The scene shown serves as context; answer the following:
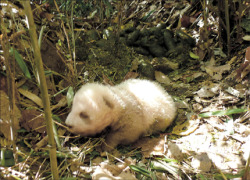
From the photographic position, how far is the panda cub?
286cm

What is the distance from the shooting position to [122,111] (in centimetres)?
315

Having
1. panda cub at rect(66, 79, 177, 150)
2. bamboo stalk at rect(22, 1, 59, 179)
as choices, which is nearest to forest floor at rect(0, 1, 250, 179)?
panda cub at rect(66, 79, 177, 150)

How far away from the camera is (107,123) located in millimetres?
3049

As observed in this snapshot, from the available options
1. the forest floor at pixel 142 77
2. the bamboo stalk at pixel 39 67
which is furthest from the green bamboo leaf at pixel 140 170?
the bamboo stalk at pixel 39 67

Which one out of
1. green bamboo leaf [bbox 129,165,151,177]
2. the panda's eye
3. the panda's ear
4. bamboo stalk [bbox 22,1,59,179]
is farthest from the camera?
the panda's ear

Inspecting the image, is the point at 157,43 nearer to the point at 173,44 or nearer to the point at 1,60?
the point at 173,44

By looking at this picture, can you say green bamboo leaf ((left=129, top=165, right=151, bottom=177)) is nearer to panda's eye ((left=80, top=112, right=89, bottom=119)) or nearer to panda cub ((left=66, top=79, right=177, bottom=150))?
panda cub ((left=66, top=79, right=177, bottom=150))

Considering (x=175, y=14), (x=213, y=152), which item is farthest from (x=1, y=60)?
(x=175, y=14)

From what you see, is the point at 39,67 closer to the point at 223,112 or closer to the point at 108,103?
the point at 108,103

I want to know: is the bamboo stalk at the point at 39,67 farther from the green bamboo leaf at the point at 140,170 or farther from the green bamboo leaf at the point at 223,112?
the green bamboo leaf at the point at 223,112

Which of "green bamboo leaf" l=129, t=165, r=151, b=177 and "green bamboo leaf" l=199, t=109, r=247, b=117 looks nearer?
"green bamboo leaf" l=129, t=165, r=151, b=177

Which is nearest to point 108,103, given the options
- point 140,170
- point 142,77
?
point 140,170

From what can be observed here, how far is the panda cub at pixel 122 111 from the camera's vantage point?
9.39 ft

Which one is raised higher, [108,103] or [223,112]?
[108,103]
